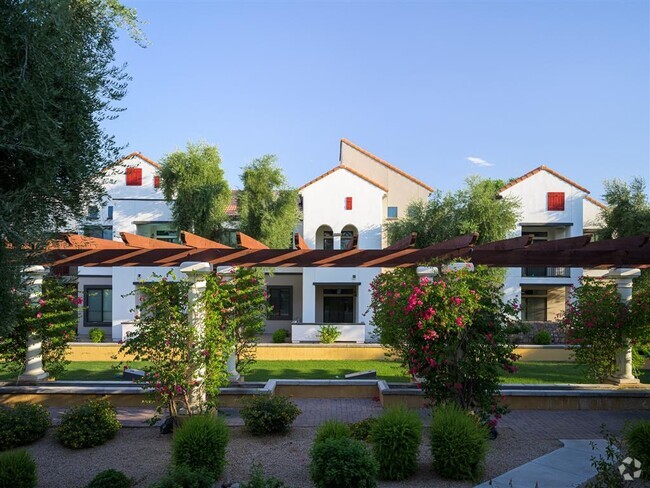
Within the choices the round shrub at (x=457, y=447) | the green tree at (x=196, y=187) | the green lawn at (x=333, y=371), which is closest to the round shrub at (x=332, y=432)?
the round shrub at (x=457, y=447)

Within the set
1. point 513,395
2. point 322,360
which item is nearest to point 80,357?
point 322,360

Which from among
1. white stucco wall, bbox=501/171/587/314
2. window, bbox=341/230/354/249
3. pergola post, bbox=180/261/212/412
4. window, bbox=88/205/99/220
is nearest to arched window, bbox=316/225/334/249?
window, bbox=341/230/354/249

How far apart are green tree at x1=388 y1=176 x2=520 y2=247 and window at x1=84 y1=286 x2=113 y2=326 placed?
15005 millimetres

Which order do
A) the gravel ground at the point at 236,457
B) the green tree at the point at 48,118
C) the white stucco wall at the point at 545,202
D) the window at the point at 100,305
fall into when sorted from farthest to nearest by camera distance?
the window at the point at 100,305 → the white stucco wall at the point at 545,202 → the gravel ground at the point at 236,457 → the green tree at the point at 48,118

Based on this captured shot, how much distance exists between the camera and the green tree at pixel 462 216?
910 inches

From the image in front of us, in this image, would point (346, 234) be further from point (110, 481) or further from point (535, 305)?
point (110, 481)

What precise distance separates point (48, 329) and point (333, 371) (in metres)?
7.95

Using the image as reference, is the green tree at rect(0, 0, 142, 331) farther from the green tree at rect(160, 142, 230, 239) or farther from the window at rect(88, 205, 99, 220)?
the green tree at rect(160, 142, 230, 239)

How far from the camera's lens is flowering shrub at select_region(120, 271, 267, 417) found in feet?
27.3

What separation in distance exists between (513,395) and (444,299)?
3.96m

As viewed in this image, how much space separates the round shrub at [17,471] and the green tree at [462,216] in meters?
19.0

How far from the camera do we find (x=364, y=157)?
27.8m

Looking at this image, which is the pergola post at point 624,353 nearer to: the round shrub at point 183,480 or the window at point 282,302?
the round shrub at point 183,480

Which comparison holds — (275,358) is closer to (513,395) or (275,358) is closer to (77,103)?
(513,395)
